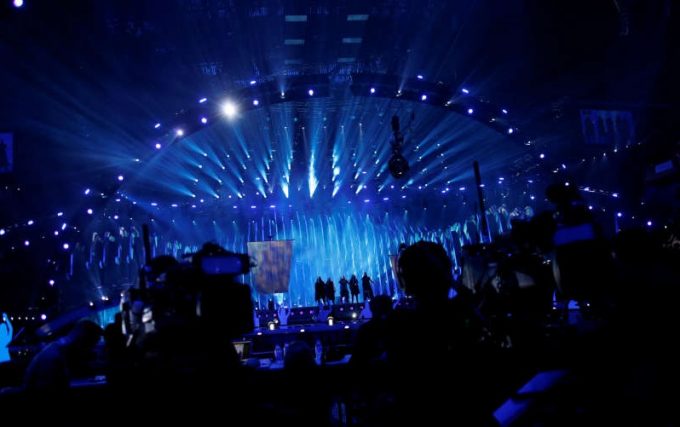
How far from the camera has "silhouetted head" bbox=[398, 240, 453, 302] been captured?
2.10 meters

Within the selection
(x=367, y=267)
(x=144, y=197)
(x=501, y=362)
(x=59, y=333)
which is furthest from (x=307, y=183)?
(x=501, y=362)

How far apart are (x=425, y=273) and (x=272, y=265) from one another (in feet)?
44.7

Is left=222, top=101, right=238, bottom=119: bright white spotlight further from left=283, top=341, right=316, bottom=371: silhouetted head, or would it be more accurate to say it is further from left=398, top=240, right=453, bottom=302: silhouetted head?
left=398, top=240, right=453, bottom=302: silhouetted head

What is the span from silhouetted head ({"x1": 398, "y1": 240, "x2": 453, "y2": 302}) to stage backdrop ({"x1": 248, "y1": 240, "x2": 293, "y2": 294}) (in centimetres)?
1320

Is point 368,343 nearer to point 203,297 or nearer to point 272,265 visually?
point 203,297

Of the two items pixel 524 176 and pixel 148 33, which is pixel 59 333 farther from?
pixel 524 176

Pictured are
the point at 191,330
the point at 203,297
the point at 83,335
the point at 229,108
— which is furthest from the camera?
the point at 229,108

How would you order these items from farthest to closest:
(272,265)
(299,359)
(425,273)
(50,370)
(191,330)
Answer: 1. (272,265)
2. (50,370)
3. (299,359)
4. (191,330)
5. (425,273)

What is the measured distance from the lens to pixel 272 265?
1534cm

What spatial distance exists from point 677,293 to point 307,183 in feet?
56.0

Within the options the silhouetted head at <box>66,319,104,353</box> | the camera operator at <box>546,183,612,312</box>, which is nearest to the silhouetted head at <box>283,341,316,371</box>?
the camera operator at <box>546,183,612,312</box>

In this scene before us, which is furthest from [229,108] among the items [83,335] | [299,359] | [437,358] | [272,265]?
[437,358]

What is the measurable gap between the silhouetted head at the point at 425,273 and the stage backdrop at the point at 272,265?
13.2 meters

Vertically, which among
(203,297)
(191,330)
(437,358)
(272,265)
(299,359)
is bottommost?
(299,359)
